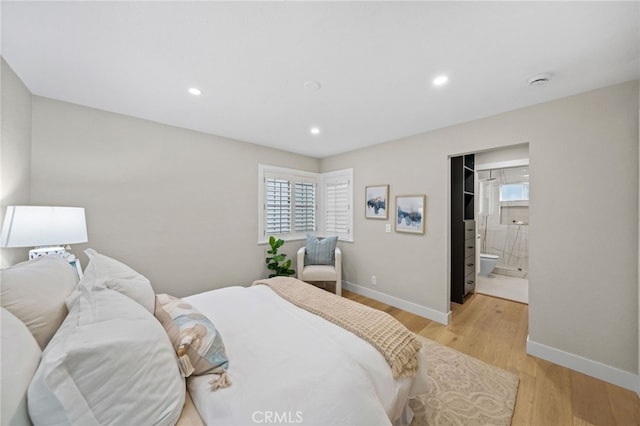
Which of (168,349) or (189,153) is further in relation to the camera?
(189,153)

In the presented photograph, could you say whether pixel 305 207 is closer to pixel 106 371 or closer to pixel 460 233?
pixel 460 233

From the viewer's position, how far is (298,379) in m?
Result: 1.04

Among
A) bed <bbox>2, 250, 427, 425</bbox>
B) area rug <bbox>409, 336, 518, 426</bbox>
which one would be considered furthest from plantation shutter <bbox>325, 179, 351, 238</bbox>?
bed <bbox>2, 250, 427, 425</bbox>

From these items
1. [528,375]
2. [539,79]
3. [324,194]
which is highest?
[539,79]

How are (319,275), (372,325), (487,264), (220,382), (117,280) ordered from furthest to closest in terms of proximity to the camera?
(487,264) < (319,275) < (372,325) < (117,280) < (220,382)

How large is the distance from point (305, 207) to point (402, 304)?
2312 millimetres

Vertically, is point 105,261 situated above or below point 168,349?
above

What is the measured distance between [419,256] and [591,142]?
1.95 meters

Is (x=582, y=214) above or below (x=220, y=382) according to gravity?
above

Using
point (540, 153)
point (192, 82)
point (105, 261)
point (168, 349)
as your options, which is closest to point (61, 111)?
point (192, 82)

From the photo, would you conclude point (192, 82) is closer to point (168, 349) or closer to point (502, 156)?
point (168, 349)

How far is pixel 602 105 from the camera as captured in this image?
1938 mm

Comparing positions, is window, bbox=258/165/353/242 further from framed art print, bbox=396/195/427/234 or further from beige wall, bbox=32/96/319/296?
framed art print, bbox=396/195/427/234
